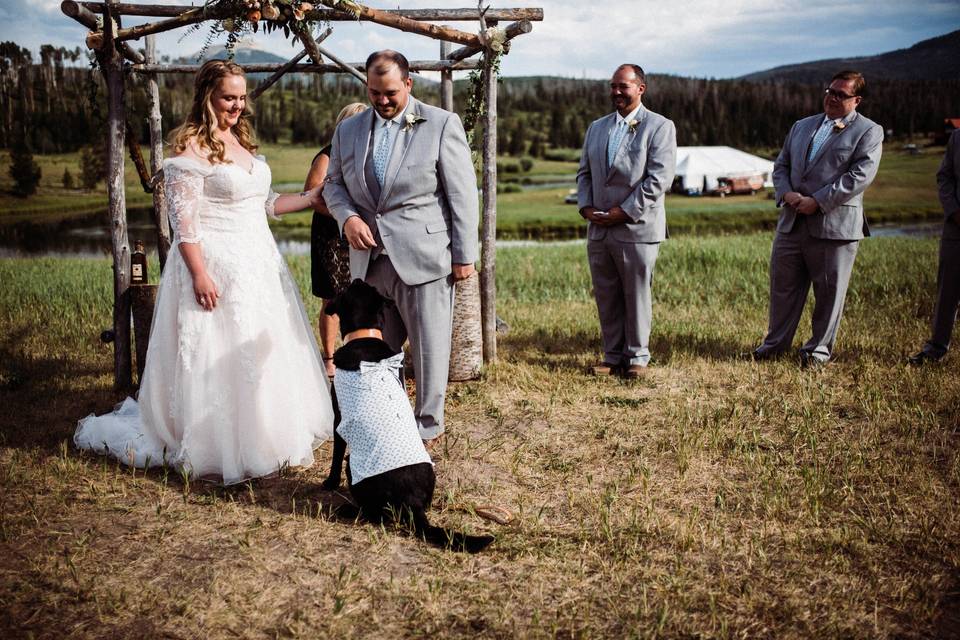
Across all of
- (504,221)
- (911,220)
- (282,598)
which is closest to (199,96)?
(282,598)

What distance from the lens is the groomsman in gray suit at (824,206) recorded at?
260 inches

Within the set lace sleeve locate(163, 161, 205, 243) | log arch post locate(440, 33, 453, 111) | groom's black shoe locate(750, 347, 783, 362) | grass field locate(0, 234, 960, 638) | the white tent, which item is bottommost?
grass field locate(0, 234, 960, 638)

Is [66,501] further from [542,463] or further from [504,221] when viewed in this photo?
[504,221]

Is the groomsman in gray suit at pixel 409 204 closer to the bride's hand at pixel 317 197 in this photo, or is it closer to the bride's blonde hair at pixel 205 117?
the bride's hand at pixel 317 197

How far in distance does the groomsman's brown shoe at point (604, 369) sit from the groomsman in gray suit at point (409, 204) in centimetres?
238

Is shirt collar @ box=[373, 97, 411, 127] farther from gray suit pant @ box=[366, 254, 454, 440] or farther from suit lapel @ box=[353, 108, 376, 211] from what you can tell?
gray suit pant @ box=[366, 254, 454, 440]

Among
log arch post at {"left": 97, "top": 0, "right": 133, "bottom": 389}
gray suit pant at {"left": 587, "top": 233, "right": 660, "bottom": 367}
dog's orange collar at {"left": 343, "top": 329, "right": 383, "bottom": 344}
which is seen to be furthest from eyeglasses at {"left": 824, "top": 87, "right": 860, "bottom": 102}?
log arch post at {"left": 97, "top": 0, "right": 133, "bottom": 389}

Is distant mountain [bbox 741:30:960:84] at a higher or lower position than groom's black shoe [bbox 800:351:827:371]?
higher

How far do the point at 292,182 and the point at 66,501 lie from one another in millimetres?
54580

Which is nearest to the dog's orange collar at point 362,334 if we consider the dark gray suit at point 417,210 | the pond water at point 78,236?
the dark gray suit at point 417,210

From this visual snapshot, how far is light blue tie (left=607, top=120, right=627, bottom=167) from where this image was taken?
659 cm

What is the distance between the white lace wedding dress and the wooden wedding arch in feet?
5.44

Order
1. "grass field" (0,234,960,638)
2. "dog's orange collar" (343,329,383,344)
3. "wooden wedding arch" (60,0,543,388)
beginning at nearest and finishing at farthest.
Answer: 1. "grass field" (0,234,960,638)
2. "dog's orange collar" (343,329,383,344)
3. "wooden wedding arch" (60,0,543,388)

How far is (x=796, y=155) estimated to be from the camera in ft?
22.9
